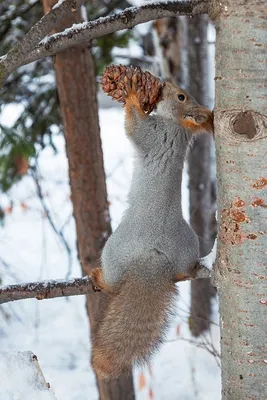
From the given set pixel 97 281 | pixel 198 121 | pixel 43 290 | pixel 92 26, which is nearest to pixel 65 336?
pixel 97 281

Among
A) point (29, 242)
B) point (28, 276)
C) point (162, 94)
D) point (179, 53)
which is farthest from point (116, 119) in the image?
point (162, 94)

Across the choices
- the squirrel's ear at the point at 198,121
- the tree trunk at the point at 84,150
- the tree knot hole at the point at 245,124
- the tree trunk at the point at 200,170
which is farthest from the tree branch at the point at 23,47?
the tree trunk at the point at 200,170

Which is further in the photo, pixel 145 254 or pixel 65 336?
pixel 65 336

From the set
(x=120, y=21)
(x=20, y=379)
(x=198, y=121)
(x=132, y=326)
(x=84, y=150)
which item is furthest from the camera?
(x=84, y=150)

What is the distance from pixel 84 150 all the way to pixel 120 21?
1.94 metres

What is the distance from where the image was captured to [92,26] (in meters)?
1.85

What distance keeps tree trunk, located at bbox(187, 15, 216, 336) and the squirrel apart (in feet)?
8.94

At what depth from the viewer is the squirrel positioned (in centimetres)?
211

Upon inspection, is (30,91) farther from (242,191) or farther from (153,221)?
(242,191)

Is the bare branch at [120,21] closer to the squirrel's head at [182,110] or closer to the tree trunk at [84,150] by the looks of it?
the squirrel's head at [182,110]

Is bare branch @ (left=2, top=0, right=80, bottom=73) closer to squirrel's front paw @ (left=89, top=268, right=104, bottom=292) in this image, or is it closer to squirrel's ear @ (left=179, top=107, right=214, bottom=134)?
squirrel's ear @ (left=179, top=107, right=214, bottom=134)

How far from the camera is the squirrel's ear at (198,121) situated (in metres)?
2.27

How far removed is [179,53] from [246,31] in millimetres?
3582

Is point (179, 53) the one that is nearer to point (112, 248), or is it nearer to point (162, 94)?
point (162, 94)
